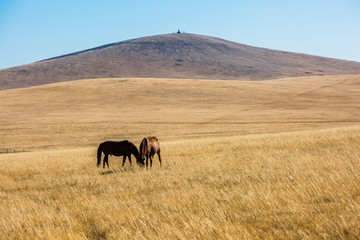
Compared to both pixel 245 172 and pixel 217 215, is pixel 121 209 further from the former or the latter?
pixel 245 172

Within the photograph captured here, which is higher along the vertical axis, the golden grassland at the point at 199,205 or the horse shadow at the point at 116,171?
the golden grassland at the point at 199,205

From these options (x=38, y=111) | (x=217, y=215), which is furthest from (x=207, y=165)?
(x=38, y=111)


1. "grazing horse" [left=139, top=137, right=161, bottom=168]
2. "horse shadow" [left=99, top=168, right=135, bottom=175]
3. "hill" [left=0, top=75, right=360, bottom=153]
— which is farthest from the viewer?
"hill" [left=0, top=75, right=360, bottom=153]

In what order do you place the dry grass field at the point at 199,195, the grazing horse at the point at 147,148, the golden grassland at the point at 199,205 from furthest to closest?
the grazing horse at the point at 147,148, the dry grass field at the point at 199,195, the golden grassland at the point at 199,205

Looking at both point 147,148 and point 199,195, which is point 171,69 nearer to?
point 147,148

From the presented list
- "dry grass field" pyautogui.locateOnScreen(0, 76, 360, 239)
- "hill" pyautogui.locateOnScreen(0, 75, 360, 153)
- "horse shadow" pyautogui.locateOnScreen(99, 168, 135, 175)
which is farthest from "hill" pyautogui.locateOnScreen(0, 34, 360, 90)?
"horse shadow" pyautogui.locateOnScreen(99, 168, 135, 175)

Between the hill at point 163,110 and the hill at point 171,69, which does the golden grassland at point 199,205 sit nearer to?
the hill at point 163,110

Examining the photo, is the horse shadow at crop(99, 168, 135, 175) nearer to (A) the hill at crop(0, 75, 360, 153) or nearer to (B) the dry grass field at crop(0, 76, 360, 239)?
(B) the dry grass field at crop(0, 76, 360, 239)

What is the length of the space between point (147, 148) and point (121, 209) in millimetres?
8707

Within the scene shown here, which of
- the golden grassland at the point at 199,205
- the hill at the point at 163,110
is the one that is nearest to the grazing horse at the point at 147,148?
the golden grassland at the point at 199,205

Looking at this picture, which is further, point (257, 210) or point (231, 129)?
point (231, 129)

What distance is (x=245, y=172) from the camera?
11.5 meters

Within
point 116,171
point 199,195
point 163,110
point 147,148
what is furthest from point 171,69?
point 199,195

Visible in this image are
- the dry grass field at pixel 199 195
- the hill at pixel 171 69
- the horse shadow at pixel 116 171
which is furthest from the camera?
the hill at pixel 171 69
